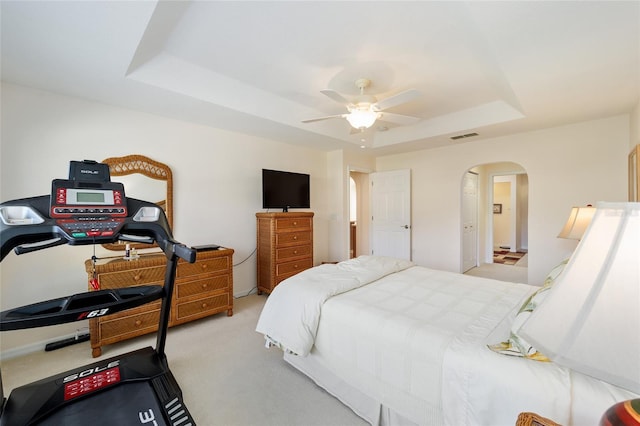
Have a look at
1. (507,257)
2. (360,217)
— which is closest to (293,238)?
(360,217)

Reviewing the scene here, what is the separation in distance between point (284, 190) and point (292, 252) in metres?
0.97

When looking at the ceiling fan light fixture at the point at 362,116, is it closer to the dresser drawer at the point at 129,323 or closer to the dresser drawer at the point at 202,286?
the dresser drawer at the point at 202,286

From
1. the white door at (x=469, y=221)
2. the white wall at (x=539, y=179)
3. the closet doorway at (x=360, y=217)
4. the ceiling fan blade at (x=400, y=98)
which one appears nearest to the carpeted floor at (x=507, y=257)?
the white door at (x=469, y=221)

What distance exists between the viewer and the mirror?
2.86 metres

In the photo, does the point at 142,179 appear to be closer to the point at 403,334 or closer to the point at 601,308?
the point at 403,334

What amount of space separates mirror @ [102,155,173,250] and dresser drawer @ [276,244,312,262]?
1464 millimetres

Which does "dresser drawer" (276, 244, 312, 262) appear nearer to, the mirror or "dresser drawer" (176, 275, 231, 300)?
"dresser drawer" (176, 275, 231, 300)

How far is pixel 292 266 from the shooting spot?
156 inches

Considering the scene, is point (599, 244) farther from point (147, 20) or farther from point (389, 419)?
point (147, 20)

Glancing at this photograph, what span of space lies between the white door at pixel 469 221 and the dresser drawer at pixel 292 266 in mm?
2908

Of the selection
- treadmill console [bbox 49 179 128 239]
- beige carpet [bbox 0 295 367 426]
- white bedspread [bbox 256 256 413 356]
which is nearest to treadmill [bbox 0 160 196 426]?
treadmill console [bbox 49 179 128 239]

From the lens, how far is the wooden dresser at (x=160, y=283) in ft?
7.85

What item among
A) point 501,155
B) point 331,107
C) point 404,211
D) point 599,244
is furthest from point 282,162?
point 599,244

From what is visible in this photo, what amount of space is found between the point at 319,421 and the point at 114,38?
2.87 meters
